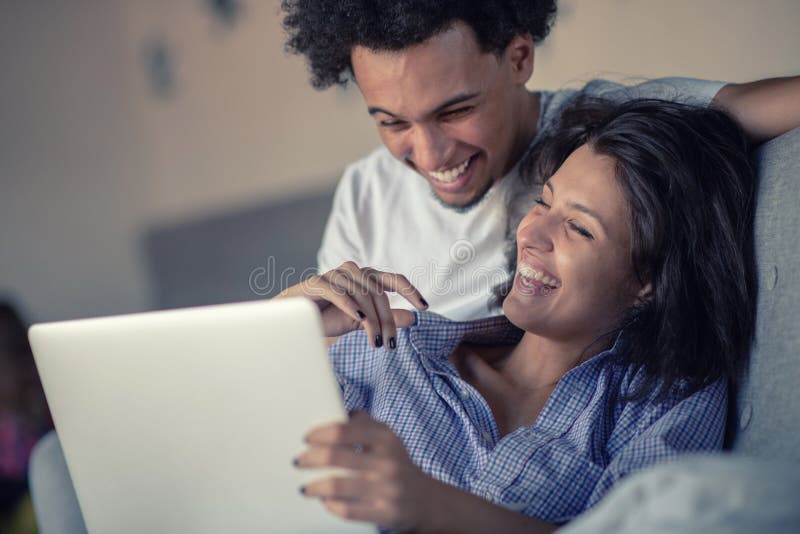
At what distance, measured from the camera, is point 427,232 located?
1.88m

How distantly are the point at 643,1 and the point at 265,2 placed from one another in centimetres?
154

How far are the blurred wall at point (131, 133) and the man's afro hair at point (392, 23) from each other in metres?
1.32

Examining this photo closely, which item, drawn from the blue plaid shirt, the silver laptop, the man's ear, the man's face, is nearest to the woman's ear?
the blue plaid shirt

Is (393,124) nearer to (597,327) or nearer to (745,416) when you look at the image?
(597,327)

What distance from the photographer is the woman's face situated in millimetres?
1283

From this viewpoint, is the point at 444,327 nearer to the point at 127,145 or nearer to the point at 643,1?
the point at 643,1

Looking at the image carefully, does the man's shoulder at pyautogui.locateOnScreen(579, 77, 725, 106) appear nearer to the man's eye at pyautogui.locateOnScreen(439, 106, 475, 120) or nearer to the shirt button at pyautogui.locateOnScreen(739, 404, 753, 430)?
the man's eye at pyautogui.locateOnScreen(439, 106, 475, 120)

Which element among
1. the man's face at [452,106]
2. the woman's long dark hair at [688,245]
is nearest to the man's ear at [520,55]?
the man's face at [452,106]

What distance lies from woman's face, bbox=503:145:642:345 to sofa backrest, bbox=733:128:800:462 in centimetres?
21

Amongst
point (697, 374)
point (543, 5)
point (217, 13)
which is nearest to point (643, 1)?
point (543, 5)

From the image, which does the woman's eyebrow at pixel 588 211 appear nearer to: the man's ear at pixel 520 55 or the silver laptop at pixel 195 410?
the man's ear at pixel 520 55

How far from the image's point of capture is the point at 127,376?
90 cm

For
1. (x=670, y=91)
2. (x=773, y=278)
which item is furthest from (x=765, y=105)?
(x=773, y=278)

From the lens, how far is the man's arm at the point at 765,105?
1.29 m
